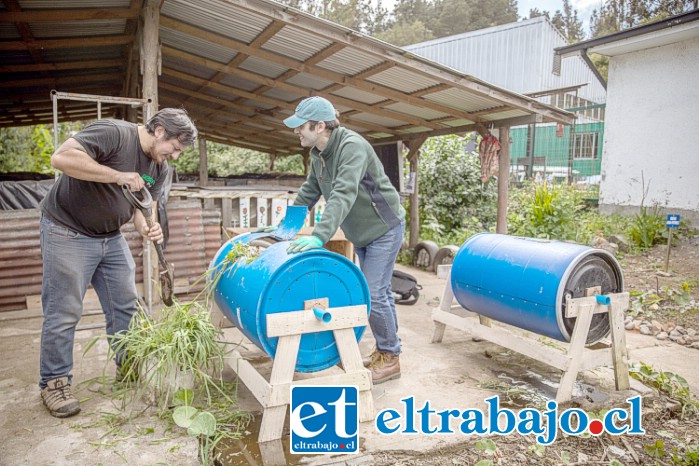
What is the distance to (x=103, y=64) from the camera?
771cm

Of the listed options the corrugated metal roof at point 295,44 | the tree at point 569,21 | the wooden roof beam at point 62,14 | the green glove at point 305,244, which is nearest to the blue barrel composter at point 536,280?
the green glove at point 305,244

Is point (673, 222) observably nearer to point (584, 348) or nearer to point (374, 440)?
point (584, 348)

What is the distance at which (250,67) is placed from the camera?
6.68m

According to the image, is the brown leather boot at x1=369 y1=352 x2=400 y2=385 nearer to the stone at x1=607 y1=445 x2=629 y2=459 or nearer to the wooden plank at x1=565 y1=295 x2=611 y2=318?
the wooden plank at x1=565 y1=295 x2=611 y2=318

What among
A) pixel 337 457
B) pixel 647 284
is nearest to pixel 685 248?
pixel 647 284

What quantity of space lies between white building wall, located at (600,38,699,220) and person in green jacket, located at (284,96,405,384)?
321 inches

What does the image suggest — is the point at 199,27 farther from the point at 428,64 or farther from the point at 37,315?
the point at 37,315

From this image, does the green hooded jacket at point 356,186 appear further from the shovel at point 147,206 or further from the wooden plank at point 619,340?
the wooden plank at point 619,340

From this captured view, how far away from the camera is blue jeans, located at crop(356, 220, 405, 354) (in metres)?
3.57

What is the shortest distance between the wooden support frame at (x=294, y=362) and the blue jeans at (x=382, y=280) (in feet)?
2.02

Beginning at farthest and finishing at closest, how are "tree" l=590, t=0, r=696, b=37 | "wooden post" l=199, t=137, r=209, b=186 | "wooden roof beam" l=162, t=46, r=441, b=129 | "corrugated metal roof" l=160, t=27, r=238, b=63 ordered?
"tree" l=590, t=0, r=696, b=37
"wooden post" l=199, t=137, r=209, b=186
"wooden roof beam" l=162, t=46, r=441, b=129
"corrugated metal roof" l=160, t=27, r=238, b=63

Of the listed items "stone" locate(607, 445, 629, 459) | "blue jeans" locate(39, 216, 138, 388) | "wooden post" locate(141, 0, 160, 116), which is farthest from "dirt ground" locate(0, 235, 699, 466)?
"wooden post" locate(141, 0, 160, 116)

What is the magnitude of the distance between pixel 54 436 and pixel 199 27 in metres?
4.28

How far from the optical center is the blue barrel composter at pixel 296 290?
277 cm
